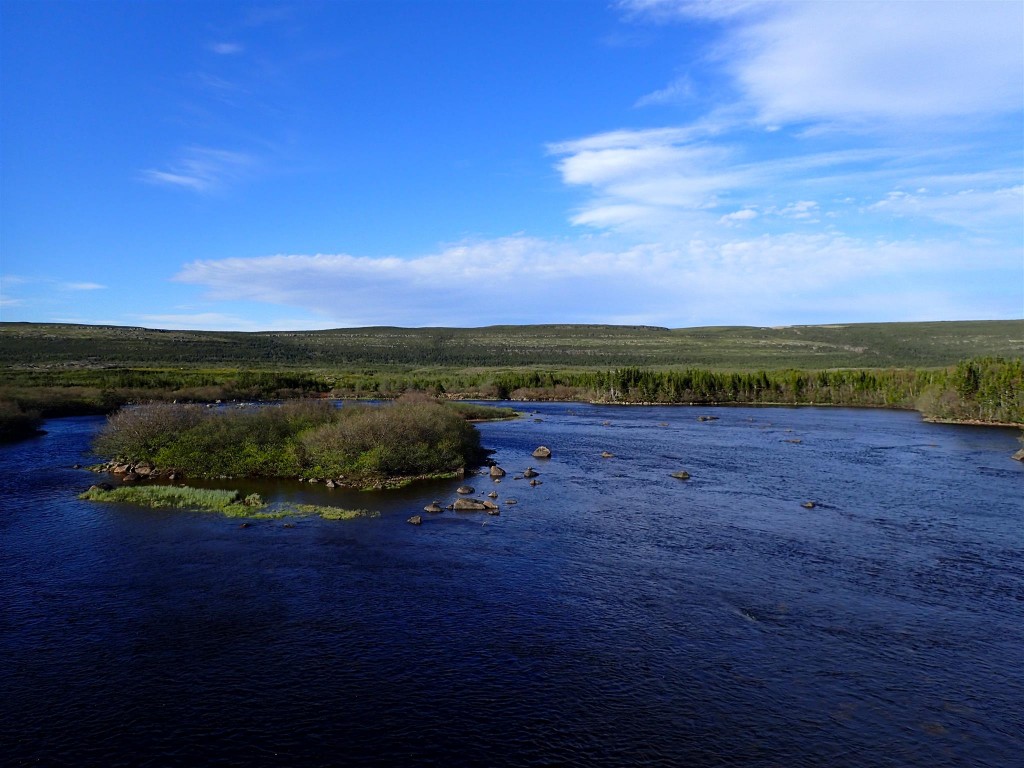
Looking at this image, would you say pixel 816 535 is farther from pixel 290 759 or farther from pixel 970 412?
Answer: pixel 970 412

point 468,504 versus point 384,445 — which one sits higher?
point 384,445

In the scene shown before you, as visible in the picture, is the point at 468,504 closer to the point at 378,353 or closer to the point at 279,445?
the point at 279,445

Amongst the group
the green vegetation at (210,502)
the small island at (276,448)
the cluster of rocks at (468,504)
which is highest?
the small island at (276,448)

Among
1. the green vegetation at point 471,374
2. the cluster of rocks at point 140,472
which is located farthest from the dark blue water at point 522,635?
the green vegetation at point 471,374

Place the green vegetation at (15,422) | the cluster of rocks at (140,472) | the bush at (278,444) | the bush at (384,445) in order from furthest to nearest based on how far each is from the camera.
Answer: the green vegetation at (15,422), the cluster of rocks at (140,472), the bush at (278,444), the bush at (384,445)

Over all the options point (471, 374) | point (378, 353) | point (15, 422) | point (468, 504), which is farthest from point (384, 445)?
point (378, 353)

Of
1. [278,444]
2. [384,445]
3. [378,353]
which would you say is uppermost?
[378,353]

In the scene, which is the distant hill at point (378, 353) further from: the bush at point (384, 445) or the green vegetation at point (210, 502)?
the green vegetation at point (210, 502)
